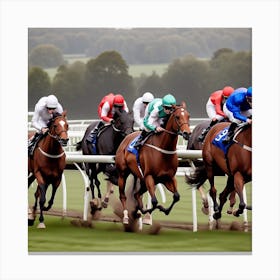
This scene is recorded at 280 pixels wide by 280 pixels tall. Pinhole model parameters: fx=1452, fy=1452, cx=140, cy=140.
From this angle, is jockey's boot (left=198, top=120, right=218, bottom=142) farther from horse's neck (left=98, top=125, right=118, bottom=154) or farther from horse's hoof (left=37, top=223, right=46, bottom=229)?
horse's hoof (left=37, top=223, right=46, bottom=229)

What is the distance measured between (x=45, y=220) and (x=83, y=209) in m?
0.44

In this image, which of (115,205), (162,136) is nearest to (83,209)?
(115,205)

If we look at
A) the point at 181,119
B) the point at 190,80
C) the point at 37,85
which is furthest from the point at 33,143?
the point at 181,119

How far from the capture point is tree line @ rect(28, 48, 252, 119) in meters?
14.2

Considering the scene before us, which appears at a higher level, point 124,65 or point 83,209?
point 124,65

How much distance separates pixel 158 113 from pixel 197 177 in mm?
833

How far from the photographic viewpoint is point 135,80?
1463 centimetres

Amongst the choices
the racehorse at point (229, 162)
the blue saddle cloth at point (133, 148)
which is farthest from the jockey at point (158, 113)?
the racehorse at point (229, 162)

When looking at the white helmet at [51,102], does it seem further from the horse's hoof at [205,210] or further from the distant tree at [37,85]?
the horse's hoof at [205,210]

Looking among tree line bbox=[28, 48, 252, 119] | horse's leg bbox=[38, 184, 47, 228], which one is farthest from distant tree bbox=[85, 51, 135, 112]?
horse's leg bbox=[38, 184, 47, 228]

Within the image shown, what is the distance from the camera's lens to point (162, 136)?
13719mm

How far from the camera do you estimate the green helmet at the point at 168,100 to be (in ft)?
44.0

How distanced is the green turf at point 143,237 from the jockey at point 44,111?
2.22 feet
